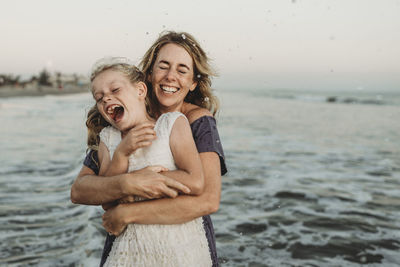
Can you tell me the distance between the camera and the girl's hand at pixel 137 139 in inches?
91.2

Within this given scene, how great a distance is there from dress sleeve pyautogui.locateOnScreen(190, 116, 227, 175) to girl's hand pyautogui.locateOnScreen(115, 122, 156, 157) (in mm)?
380

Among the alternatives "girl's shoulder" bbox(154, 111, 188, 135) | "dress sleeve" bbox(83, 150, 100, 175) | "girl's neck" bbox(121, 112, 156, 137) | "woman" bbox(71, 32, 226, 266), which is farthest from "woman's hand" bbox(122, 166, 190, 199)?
"dress sleeve" bbox(83, 150, 100, 175)

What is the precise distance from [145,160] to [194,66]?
990mm

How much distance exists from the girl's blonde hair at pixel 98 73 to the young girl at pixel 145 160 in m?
0.01

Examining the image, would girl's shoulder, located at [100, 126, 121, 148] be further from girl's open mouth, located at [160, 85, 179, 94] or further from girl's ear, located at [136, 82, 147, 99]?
girl's open mouth, located at [160, 85, 179, 94]

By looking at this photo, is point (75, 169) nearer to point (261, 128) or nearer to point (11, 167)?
point (11, 167)

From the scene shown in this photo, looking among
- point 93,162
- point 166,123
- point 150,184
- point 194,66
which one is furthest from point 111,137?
point 194,66

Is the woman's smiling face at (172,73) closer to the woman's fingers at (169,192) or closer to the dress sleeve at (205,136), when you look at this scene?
the dress sleeve at (205,136)

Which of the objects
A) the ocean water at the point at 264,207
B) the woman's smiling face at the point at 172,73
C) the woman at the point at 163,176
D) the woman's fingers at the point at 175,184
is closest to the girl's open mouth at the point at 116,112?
the woman at the point at 163,176

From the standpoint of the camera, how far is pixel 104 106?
2.56 metres

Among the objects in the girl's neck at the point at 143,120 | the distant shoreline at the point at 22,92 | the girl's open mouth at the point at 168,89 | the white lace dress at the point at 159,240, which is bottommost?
the distant shoreline at the point at 22,92

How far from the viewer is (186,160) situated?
2.37 m

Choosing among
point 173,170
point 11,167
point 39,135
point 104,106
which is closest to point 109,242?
point 173,170

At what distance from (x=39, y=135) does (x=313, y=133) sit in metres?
10.9
